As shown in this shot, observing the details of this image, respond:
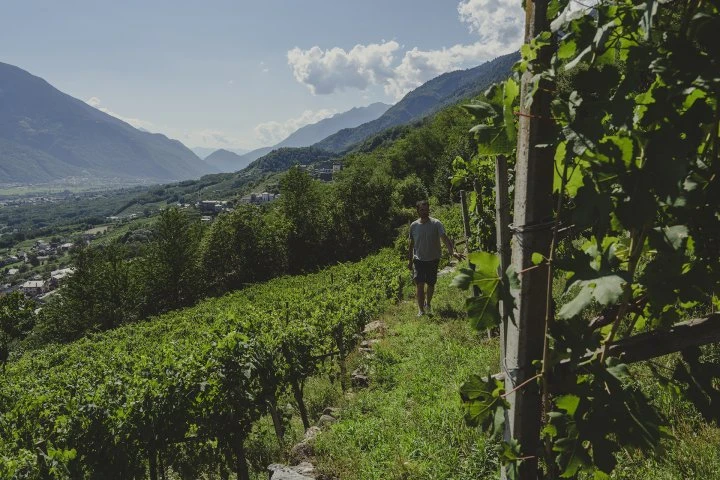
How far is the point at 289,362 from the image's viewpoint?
7.50 m

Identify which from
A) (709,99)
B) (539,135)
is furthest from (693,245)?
(539,135)

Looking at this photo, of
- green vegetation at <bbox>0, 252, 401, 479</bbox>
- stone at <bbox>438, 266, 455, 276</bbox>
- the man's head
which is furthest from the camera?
stone at <bbox>438, 266, 455, 276</bbox>

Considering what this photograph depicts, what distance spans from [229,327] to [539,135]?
25.0ft

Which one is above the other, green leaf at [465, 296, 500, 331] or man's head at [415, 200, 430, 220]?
green leaf at [465, 296, 500, 331]

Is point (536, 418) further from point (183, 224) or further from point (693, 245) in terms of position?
point (183, 224)

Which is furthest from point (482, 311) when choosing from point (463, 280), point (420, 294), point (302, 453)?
point (420, 294)

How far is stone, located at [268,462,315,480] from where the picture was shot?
14.9ft

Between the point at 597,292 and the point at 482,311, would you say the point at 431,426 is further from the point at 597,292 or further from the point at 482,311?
the point at 597,292

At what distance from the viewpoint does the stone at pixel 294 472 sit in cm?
455

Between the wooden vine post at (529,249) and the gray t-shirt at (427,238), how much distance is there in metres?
6.75

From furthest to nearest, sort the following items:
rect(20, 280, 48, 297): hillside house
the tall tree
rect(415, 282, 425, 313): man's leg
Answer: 1. rect(20, 280, 48, 297): hillside house
2. the tall tree
3. rect(415, 282, 425, 313): man's leg

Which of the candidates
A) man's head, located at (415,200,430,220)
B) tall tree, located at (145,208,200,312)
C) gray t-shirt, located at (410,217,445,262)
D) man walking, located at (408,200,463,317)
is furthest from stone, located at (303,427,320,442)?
tall tree, located at (145,208,200,312)

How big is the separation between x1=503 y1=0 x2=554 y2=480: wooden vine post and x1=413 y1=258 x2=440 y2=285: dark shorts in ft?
23.1

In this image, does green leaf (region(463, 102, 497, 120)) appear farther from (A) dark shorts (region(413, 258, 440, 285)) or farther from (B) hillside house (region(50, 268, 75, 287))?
(B) hillside house (region(50, 268, 75, 287))
